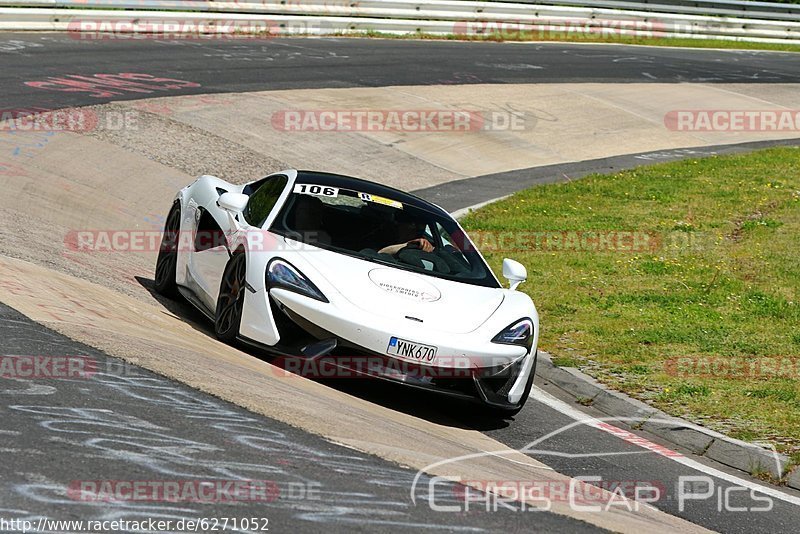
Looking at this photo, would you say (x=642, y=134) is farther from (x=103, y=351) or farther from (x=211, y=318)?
(x=103, y=351)

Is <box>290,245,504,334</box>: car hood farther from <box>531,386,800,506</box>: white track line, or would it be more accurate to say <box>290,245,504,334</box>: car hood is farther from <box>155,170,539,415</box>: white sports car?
<box>531,386,800,506</box>: white track line

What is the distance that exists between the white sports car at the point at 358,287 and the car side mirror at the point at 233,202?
1 centimetres

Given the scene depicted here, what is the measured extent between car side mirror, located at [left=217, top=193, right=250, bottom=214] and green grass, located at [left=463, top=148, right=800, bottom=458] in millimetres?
2943

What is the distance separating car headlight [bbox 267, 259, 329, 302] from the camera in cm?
748

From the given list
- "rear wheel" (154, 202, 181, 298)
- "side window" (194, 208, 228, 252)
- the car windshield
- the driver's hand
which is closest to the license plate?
the car windshield

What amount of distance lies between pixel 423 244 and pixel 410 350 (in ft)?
5.46

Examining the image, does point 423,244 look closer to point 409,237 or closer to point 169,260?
point 409,237

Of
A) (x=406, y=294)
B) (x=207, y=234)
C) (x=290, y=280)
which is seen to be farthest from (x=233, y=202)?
(x=406, y=294)

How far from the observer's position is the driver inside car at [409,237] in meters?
8.67

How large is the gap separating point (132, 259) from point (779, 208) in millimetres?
9410

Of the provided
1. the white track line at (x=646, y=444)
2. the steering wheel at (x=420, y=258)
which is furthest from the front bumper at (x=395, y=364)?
the steering wheel at (x=420, y=258)

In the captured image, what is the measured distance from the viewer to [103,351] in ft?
21.1

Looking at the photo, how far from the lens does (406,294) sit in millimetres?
7688

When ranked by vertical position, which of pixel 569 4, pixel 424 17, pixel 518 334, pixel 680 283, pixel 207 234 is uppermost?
pixel 569 4
